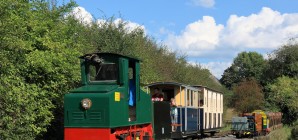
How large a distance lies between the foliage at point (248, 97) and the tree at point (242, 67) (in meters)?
38.5

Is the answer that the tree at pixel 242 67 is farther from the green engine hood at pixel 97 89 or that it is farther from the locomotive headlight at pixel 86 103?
the locomotive headlight at pixel 86 103

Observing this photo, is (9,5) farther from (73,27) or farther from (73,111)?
(73,27)

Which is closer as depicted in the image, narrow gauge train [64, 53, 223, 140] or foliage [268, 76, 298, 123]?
narrow gauge train [64, 53, 223, 140]

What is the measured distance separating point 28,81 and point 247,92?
49.4 metres

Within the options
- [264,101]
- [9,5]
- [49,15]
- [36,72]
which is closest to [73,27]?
[49,15]

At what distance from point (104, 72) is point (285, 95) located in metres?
40.1

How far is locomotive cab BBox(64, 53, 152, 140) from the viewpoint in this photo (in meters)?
12.3

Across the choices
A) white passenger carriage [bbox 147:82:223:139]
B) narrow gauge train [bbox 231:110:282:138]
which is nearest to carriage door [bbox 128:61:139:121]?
white passenger carriage [bbox 147:82:223:139]

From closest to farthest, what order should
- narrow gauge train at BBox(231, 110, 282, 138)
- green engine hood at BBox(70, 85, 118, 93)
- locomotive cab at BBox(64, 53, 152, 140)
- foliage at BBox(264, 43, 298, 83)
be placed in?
1. locomotive cab at BBox(64, 53, 152, 140)
2. green engine hood at BBox(70, 85, 118, 93)
3. narrow gauge train at BBox(231, 110, 282, 138)
4. foliage at BBox(264, 43, 298, 83)

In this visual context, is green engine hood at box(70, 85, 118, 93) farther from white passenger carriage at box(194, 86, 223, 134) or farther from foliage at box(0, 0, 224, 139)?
white passenger carriage at box(194, 86, 223, 134)

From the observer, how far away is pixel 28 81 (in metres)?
14.8

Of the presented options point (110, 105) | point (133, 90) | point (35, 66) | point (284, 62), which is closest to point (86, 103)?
point (110, 105)

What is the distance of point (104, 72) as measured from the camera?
13.4m

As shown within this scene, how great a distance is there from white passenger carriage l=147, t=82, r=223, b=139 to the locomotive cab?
2.37m
